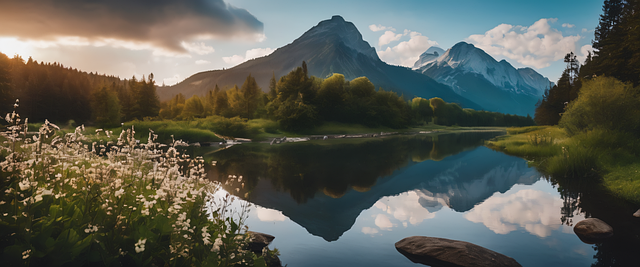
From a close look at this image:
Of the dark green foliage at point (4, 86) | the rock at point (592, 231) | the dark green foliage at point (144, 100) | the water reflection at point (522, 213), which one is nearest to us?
the rock at point (592, 231)

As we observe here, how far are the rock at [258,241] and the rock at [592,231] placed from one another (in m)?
8.11

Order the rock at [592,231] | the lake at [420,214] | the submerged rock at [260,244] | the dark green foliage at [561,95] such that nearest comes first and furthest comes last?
the submerged rock at [260,244]
the lake at [420,214]
the rock at [592,231]
the dark green foliage at [561,95]

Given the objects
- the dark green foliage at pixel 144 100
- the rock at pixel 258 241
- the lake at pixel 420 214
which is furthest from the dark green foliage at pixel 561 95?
the dark green foliage at pixel 144 100

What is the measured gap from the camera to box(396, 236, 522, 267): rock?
21.3 feet

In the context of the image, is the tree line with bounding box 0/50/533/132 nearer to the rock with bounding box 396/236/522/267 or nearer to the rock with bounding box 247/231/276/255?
the rock with bounding box 247/231/276/255

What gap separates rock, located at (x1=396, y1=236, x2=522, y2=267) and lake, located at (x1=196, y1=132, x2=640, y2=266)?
0.37 m

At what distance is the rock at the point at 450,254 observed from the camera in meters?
6.48

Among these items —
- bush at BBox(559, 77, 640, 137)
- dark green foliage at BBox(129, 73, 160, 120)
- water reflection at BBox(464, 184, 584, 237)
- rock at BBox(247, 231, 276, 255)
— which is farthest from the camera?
dark green foliage at BBox(129, 73, 160, 120)

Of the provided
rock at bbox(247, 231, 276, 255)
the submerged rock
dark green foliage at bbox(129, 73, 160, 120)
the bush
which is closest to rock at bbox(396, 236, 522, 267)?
the submerged rock

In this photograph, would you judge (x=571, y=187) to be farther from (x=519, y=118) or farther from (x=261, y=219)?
(x=519, y=118)

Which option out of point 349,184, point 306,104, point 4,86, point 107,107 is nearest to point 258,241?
point 349,184

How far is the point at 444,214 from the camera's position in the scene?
10539 mm

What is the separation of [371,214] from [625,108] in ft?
72.5

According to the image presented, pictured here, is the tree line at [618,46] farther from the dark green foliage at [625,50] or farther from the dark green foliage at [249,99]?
the dark green foliage at [249,99]
